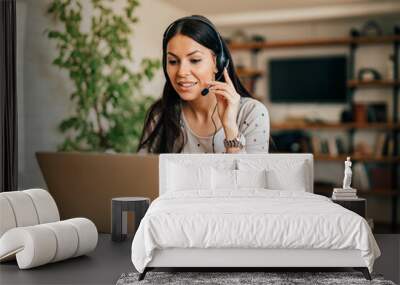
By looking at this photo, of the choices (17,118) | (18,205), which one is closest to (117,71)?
(17,118)

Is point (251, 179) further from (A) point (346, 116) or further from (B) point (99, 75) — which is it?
(A) point (346, 116)

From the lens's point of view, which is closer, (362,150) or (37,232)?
(37,232)

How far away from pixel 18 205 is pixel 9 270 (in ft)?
1.56

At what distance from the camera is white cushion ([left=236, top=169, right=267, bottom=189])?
16.2 feet

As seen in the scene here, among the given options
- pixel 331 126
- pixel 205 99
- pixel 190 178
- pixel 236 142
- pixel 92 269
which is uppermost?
pixel 205 99

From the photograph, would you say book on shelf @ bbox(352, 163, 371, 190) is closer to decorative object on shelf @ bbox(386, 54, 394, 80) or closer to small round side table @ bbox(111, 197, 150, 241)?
decorative object on shelf @ bbox(386, 54, 394, 80)

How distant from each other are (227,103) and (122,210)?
1377 mm

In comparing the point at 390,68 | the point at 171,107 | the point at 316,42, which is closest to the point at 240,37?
the point at 316,42

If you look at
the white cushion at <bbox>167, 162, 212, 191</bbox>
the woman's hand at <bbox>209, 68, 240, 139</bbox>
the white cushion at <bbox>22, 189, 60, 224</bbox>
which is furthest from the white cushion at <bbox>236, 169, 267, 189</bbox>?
the white cushion at <bbox>22, 189, 60, 224</bbox>

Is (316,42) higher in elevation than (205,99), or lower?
higher

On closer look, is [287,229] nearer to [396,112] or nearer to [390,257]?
[390,257]

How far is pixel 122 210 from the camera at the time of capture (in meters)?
5.09

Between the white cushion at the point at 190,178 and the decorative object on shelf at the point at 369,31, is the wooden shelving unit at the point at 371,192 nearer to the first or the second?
the decorative object on shelf at the point at 369,31

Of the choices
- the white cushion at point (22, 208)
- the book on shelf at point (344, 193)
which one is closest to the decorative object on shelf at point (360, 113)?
the book on shelf at point (344, 193)
